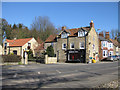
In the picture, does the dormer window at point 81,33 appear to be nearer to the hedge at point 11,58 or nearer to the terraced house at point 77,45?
the terraced house at point 77,45

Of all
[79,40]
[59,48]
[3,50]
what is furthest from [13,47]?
[79,40]

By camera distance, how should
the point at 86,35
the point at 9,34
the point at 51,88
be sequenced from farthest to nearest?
1. the point at 9,34
2. the point at 86,35
3. the point at 51,88

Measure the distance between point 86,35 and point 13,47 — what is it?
Result: 71.7 feet

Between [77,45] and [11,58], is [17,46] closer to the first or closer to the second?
[11,58]

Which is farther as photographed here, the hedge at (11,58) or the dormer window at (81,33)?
the dormer window at (81,33)

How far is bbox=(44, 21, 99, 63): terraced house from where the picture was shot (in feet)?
122

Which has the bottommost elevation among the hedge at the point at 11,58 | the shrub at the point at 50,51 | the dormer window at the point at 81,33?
the hedge at the point at 11,58

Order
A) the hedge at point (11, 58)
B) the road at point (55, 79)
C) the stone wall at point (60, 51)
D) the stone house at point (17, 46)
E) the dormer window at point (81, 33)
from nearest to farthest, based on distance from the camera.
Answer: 1. the road at point (55, 79)
2. the hedge at point (11, 58)
3. the dormer window at point (81, 33)
4. the stone wall at point (60, 51)
5. the stone house at point (17, 46)

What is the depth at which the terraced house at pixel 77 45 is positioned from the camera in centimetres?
3722

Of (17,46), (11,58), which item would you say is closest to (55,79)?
(11,58)

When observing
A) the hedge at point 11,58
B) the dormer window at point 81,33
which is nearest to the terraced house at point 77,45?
the dormer window at point 81,33

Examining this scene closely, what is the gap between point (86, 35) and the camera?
37.2 meters

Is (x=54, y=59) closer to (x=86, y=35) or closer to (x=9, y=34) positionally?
(x=86, y=35)

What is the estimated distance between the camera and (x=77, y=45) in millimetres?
38438
